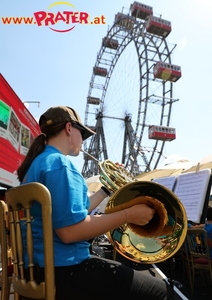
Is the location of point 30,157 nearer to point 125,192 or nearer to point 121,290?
point 125,192

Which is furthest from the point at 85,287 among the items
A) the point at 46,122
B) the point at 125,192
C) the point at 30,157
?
the point at 46,122

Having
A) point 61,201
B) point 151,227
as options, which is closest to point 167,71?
point 151,227

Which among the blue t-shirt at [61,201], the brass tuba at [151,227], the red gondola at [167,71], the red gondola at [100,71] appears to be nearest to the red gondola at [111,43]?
the red gondola at [100,71]

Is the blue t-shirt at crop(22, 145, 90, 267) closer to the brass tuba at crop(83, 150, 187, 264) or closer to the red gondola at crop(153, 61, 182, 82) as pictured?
the brass tuba at crop(83, 150, 187, 264)

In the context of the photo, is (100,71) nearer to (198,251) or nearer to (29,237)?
(198,251)

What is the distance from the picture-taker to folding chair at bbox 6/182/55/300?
0.82 metres

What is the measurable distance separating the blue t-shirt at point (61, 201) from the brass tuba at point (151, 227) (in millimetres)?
202

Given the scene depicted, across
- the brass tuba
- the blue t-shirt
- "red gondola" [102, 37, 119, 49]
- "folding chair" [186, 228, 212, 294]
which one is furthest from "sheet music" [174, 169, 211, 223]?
"red gondola" [102, 37, 119, 49]

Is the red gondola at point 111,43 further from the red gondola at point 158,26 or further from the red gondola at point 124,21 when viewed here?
the red gondola at point 158,26

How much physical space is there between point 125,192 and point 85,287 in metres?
0.42

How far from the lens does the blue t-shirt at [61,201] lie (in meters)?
0.89

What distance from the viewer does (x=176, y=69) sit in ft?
74.8

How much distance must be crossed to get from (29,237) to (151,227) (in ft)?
1.97

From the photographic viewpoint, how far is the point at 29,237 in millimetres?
877
